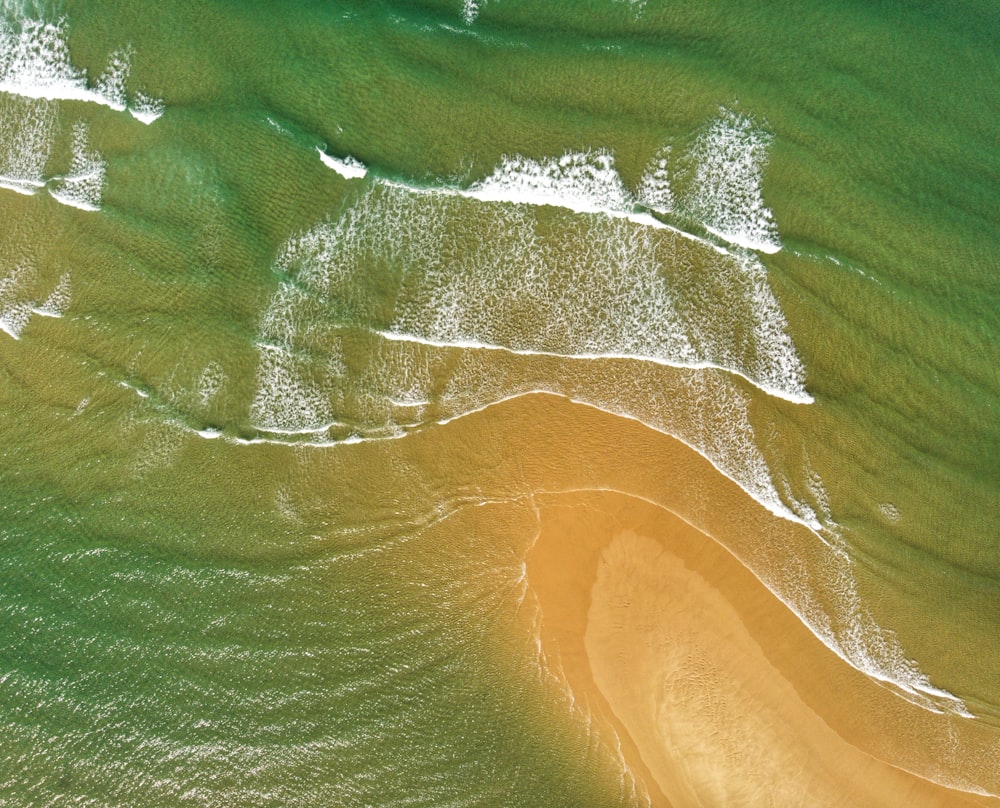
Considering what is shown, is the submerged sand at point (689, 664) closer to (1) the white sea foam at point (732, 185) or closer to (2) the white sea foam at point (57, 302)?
(1) the white sea foam at point (732, 185)

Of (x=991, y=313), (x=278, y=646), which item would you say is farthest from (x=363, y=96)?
(x=991, y=313)

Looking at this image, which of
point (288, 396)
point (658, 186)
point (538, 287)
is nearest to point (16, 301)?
point (288, 396)

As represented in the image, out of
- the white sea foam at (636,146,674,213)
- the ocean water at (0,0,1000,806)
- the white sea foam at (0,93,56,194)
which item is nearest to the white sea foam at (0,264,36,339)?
the ocean water at (0,0,1000,806)

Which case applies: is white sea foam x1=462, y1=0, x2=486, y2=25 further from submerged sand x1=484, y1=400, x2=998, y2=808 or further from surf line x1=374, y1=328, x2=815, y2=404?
submerged sand x1=484, y1=400, x2=998, y2=808

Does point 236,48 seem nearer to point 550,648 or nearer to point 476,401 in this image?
point 476,401

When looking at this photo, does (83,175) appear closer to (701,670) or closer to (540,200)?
(540,200)

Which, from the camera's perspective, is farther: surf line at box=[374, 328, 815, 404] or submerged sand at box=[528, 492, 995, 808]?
submerged sand at box=[528, 492, 995, 808]
